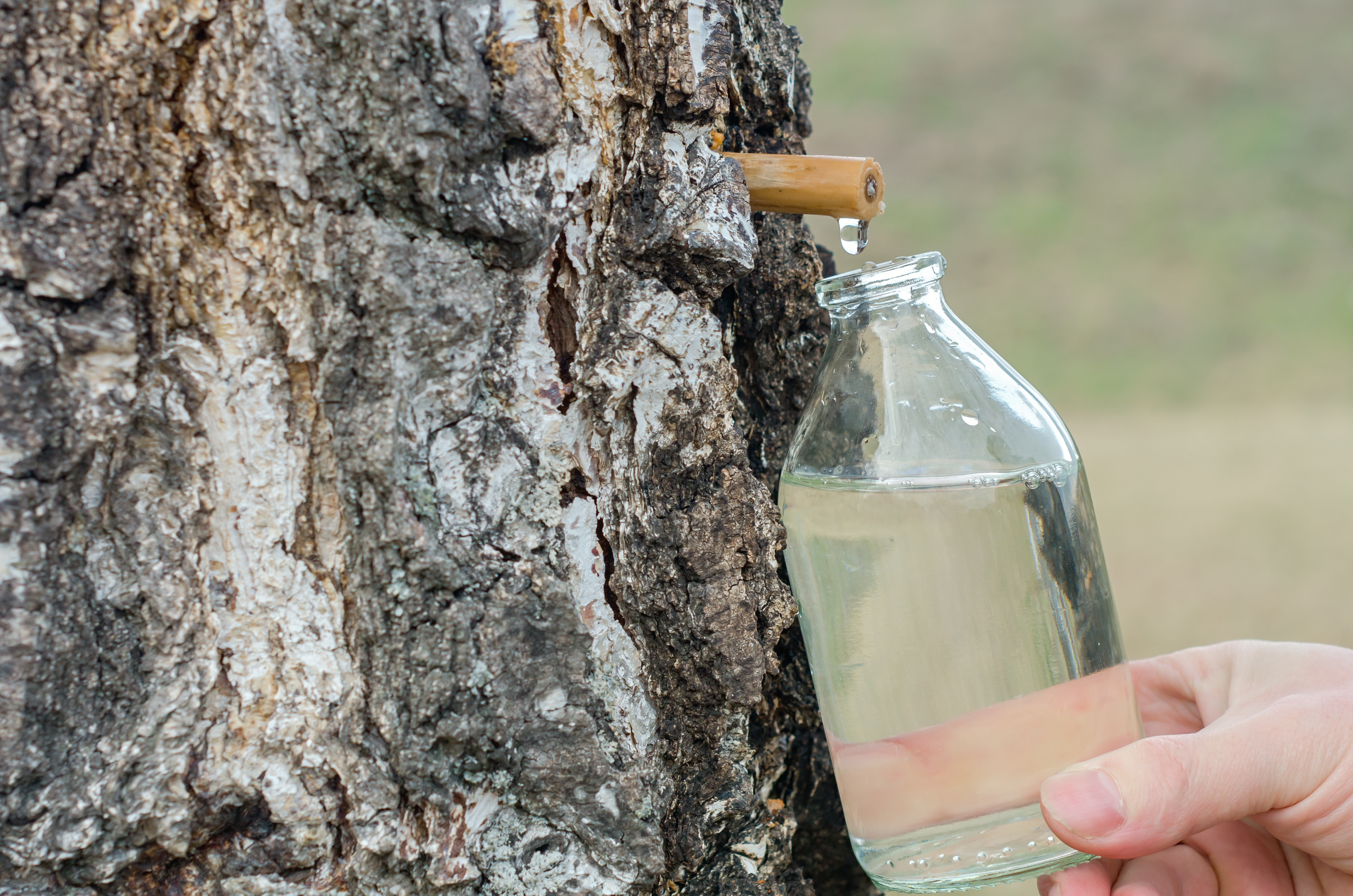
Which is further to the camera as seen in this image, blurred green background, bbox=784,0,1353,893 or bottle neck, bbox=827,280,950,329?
blurred green background, bbox=784,0,1353,893

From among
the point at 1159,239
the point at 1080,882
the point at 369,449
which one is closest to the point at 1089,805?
the point at 1080,882

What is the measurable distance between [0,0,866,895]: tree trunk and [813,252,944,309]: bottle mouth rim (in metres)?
0.11

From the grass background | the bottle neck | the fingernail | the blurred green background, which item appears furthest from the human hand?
the grass background

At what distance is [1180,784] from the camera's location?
1.79 ft

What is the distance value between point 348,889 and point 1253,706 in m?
0.63

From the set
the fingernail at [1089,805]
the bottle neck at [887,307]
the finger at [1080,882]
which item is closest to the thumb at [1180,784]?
the fingernail at [1089,805]

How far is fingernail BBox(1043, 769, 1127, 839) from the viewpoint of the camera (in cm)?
53

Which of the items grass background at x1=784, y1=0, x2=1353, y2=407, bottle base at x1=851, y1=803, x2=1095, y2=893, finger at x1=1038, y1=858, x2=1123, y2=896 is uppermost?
grass background at x1=784, y1=0, x2=1353, y2=407

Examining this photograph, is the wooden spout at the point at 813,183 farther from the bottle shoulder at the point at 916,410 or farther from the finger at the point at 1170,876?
the finger at the point at 1170,876

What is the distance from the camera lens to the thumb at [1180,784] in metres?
0.54

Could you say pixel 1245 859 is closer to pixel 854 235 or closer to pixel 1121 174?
pixel 854 235

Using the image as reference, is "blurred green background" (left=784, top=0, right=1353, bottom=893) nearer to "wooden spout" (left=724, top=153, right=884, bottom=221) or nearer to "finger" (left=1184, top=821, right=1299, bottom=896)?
"finger" (left=1184, top=821, right=1299, bottom=896)

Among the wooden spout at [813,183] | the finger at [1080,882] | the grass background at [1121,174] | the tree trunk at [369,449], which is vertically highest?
the grass background at [1121,174]

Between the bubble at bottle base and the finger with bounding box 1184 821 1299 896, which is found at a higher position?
the bubble at bottle base
